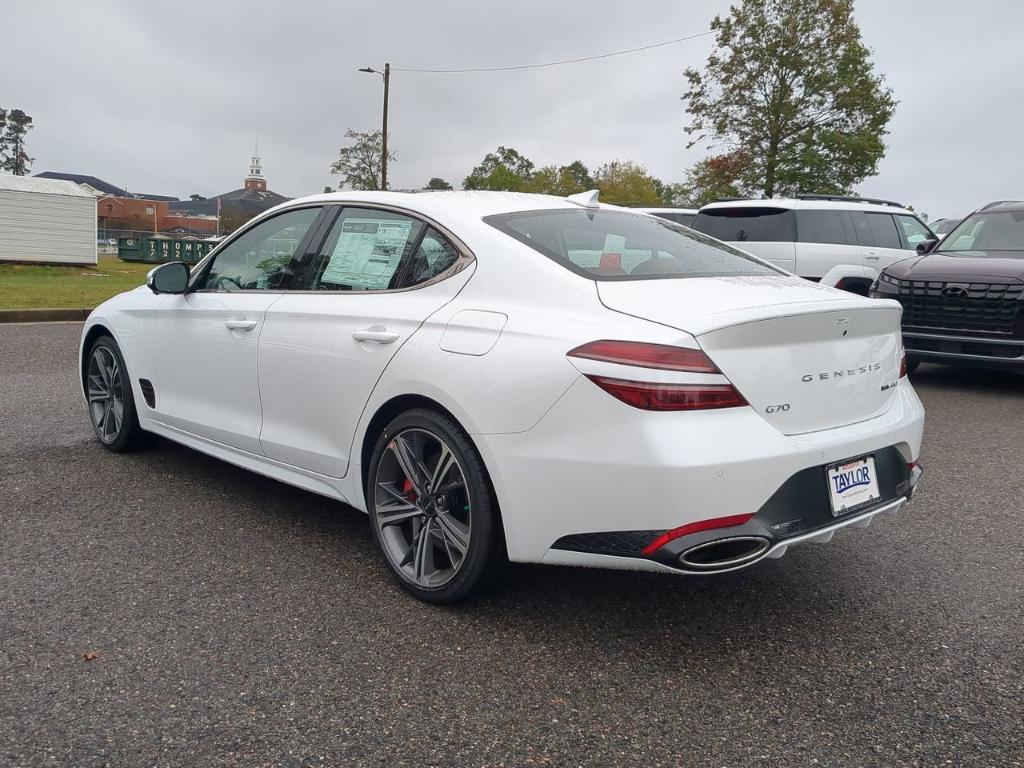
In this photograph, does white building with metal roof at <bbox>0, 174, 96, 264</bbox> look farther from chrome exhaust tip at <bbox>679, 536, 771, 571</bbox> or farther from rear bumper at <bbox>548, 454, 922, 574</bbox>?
chrome exhaust tip at <bbox>679, 536, 771, 571</bbox>

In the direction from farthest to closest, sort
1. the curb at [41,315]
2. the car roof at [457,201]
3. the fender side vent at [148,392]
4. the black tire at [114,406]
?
the curb at [41,315] < the black tire at [114,406] < the fender side vent at [148,392] < the car roof at [457,201]

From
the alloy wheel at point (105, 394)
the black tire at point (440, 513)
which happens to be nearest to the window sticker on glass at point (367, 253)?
the black tire at point (440, 513)

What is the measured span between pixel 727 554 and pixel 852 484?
57cm

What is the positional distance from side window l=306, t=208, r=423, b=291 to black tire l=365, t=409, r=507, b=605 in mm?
686

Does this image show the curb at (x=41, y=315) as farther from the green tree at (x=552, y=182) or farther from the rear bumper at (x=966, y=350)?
the green tree at (x=552, y=182)

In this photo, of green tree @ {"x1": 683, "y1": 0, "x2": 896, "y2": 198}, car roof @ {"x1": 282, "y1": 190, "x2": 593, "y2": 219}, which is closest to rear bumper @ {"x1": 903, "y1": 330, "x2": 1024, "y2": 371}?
car roof @ {"x1": 282, "y1": 190, "x2": 593, "y2": 219}

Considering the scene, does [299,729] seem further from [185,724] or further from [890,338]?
[890,338]

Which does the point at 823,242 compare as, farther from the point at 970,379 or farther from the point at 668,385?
the point at 668,385

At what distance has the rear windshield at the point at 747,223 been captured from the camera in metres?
11.3

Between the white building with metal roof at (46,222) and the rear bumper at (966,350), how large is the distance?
3038 cm

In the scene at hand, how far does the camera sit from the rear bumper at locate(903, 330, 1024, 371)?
7.66 m

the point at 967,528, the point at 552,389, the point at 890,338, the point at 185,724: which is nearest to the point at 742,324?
the point at 552,389

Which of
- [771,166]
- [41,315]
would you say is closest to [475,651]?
[41,315]

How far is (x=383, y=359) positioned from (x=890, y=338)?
1.89 m
